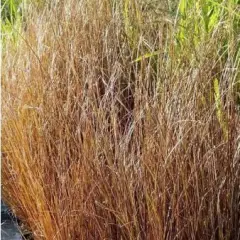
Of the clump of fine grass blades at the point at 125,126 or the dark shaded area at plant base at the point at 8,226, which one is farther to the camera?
the dark shaded area at plant base at the point at 8,226

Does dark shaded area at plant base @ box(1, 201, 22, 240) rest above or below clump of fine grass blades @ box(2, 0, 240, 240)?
below

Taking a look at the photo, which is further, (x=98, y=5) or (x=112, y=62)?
(x=98, y=5)

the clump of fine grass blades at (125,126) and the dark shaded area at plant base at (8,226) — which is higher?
the clump of fine grass blades at (125,126)

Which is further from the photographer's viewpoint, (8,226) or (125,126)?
(8,226)

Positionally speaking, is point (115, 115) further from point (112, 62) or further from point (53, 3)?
point (53, 3)

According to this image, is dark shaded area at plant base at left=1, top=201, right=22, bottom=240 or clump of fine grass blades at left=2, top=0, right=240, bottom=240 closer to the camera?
clump of fine grass blades at left=2, top=0, right=240, bottom=240

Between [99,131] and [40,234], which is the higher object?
[99,131]

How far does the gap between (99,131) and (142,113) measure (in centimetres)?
20

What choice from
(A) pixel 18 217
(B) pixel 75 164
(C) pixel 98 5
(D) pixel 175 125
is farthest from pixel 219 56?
(A) pixel 18 217

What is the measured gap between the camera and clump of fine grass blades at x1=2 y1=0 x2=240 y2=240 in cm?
269

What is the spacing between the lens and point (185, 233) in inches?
107

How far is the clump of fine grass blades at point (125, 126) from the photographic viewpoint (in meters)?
2.69

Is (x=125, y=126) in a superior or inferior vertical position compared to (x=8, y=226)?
superior

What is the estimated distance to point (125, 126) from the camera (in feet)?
9.82
